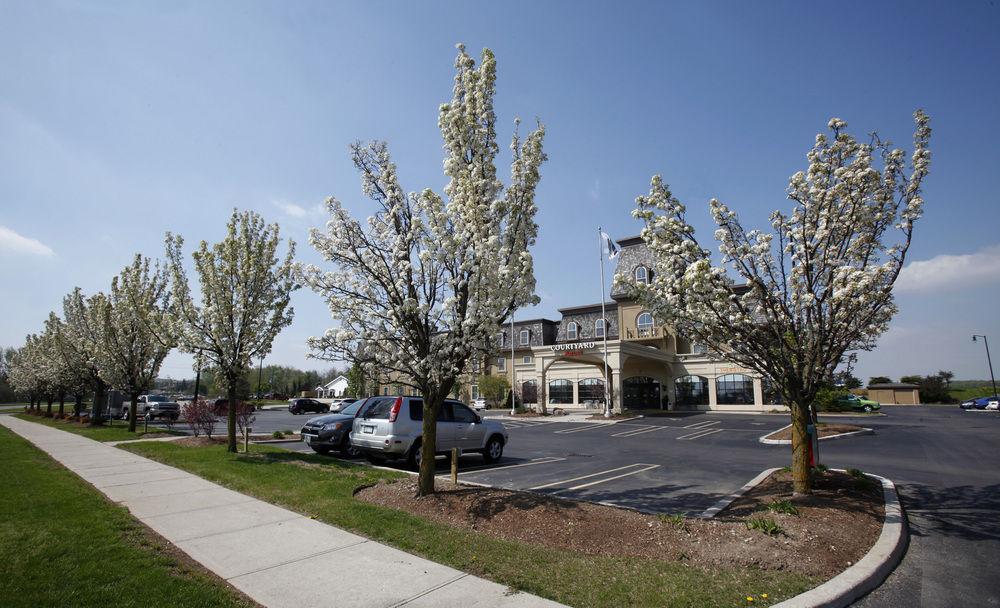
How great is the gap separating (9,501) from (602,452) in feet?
46.1

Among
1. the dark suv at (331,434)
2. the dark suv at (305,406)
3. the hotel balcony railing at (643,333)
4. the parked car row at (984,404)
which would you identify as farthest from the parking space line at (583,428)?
the parked car row at (984,404)

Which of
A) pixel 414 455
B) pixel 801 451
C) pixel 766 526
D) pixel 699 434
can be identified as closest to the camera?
pixel 766 526

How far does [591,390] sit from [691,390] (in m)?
8.45

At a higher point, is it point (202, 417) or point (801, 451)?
point (801, 451)

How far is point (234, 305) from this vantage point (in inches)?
533

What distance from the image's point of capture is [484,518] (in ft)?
23.1

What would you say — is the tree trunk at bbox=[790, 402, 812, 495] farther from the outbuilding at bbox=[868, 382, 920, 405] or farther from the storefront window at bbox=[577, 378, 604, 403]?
the outbuilding at bbox=[868, 382, 920, 405]

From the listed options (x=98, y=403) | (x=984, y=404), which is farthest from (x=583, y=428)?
(x=984, y=404)

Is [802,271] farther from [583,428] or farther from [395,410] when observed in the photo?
[583,428]

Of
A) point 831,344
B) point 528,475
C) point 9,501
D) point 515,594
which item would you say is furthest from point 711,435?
point 9,501

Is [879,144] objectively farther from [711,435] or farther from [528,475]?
[711,435]

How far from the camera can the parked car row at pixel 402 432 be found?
1148 centimetres

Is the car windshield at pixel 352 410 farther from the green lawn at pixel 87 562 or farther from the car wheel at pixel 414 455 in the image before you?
the green lawn at pixel 87 562

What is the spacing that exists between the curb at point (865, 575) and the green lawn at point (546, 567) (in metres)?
0.18
